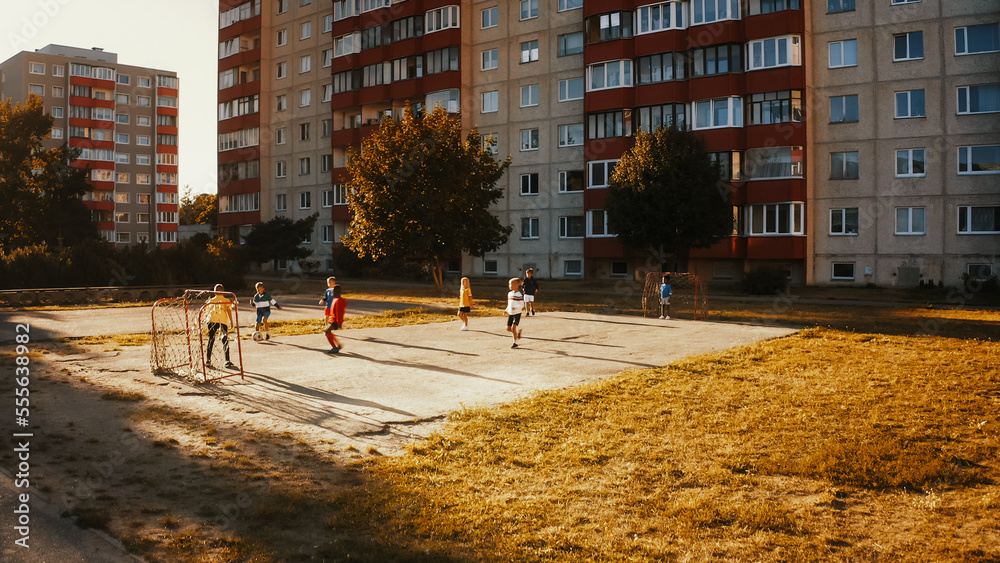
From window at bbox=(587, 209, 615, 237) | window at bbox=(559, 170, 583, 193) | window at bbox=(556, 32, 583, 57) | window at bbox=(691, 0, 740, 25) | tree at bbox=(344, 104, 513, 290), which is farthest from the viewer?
window at bbox=(559, 170, 583, 193)

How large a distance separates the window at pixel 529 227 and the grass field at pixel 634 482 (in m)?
38.2

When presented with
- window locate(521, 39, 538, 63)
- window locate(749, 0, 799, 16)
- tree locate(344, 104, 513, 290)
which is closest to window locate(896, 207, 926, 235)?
window locate(749, 0, 799, 16)

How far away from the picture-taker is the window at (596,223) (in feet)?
149

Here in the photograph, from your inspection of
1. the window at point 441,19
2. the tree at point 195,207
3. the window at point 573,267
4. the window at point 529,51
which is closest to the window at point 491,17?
the window at point 441,19

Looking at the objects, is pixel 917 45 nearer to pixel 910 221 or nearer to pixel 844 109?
pixel 844 109

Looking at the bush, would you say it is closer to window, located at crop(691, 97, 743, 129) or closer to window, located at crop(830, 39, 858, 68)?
window, located at crop(691, 97, 743, 129)

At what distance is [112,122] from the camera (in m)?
104

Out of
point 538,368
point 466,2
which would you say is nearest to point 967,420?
point 538,368

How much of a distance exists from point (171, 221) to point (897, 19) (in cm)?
10140

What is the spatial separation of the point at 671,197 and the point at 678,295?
16.6 feet

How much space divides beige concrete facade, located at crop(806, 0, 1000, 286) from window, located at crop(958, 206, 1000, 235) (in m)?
0.24

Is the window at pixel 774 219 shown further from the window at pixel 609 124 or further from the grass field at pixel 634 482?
the grass field at pixel 634 482

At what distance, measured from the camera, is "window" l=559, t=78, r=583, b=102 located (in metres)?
48.0

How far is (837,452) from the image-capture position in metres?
7.83
